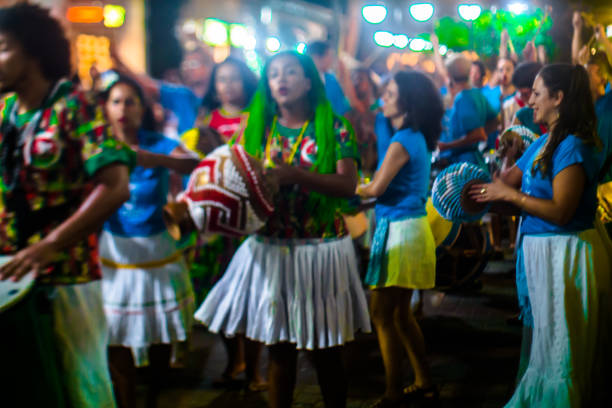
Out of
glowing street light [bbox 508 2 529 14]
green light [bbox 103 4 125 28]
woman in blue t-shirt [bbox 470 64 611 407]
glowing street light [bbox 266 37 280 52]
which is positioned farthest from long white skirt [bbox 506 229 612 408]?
green light [bbox 103 4 125 28]

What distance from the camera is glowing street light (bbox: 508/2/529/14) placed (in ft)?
7.63

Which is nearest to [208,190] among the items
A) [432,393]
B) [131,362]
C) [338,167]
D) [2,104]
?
[338,167]

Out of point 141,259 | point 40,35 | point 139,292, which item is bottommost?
point 139,292

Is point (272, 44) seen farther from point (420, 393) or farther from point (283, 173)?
point (420, 393)

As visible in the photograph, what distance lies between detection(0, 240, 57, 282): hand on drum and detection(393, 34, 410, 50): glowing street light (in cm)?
154

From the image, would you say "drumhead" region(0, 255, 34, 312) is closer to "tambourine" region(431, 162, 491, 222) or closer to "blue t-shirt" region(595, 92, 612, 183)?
"tambourine" region(431, 162, 491, 222)

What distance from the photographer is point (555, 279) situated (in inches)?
84.0

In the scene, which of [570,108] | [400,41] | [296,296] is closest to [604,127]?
[570,108]

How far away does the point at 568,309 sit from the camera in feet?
6.99

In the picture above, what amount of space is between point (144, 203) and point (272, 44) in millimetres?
885

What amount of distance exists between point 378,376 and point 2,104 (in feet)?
5.70

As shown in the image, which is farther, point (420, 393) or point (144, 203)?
point (144, 203)

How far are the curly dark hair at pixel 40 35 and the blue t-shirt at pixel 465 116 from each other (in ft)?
4.51

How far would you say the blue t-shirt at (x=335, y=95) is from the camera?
2.67m
